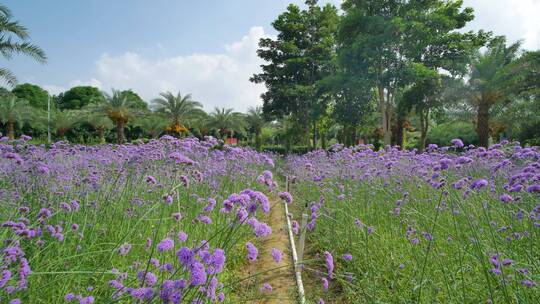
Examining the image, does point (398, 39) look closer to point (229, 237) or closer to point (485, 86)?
point (485, 86)

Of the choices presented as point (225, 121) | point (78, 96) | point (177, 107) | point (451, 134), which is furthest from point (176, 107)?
point (78, 96)

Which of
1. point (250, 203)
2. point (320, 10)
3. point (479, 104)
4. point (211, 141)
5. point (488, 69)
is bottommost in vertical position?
point (250, 203)

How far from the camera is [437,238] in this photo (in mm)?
3891

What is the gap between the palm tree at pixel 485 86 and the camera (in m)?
17.6

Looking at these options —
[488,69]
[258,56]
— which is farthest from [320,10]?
[488,69]

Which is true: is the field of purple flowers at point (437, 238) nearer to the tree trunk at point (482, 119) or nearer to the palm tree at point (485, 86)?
the palm tree at point (485, 86)

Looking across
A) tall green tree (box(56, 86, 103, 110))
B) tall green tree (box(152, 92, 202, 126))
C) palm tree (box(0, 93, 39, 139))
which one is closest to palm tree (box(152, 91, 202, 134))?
tall green tree (box(152, 92, 202, 126))

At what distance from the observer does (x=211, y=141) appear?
18.8ft

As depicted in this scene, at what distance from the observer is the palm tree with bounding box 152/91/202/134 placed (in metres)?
30.6

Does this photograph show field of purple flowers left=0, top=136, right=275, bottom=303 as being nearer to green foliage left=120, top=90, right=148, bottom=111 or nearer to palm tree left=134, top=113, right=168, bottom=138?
green foliage left=120, top=90, right=148, bottom=111

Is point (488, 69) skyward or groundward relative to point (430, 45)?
groundward

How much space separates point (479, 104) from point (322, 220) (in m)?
17.2

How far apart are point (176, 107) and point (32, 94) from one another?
152 ft

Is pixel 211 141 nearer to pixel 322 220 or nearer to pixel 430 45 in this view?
pixel 322 220
